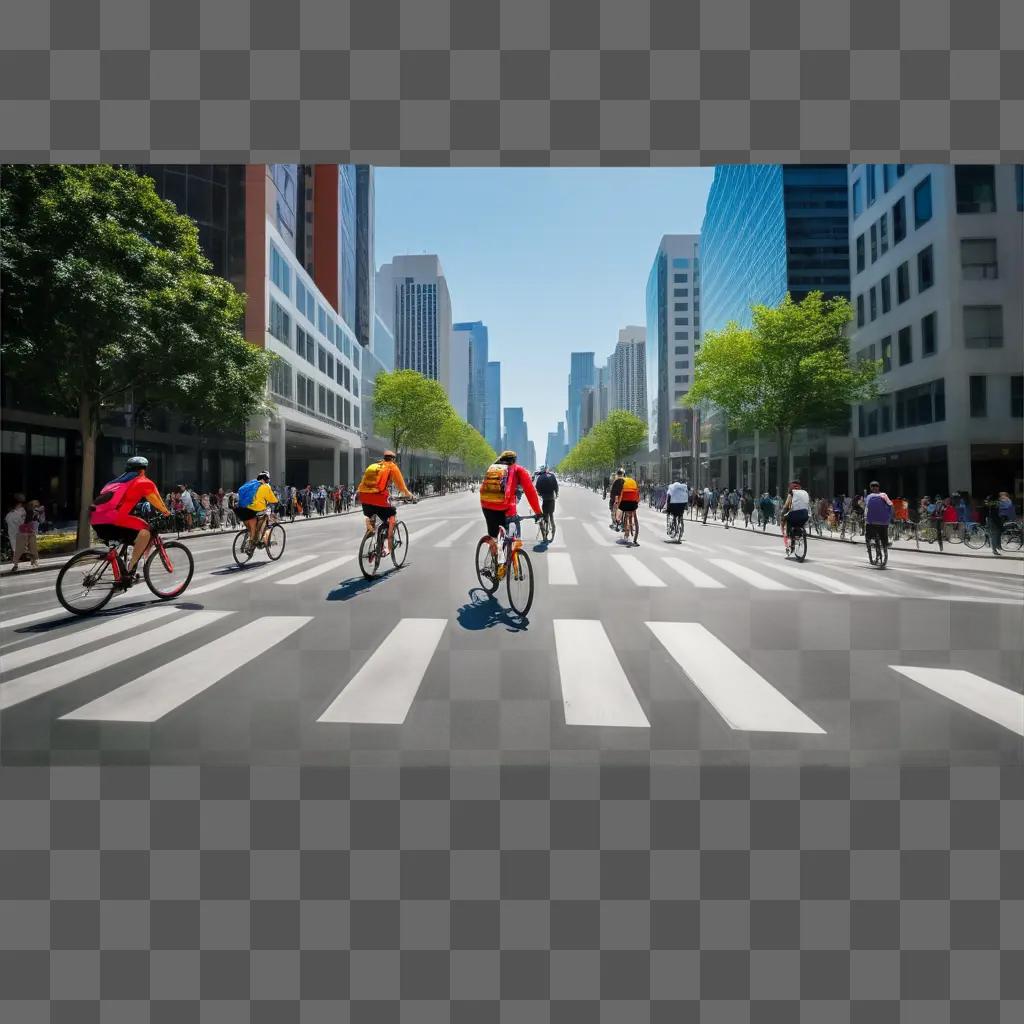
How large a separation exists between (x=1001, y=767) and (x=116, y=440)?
34685 millimetres

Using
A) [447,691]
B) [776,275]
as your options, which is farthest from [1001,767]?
[776,275]

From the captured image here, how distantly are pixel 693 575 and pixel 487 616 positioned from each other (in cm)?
606

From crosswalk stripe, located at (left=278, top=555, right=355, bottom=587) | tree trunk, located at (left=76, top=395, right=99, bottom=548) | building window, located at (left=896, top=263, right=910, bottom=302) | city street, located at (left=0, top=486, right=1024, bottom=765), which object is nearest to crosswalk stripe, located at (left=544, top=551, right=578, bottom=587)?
city street, located at (left=0, top=486, right=1024, bottom=765)

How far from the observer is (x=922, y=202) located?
33.6m

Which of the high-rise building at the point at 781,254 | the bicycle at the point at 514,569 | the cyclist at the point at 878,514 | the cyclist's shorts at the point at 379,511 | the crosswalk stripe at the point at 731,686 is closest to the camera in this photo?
the crosswalk stripe at the point at 731,686

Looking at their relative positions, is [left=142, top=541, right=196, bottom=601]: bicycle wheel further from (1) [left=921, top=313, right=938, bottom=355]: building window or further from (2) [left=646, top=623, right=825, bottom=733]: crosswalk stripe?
(1) [left=921, top=313, right=938, bottom=355]: building window

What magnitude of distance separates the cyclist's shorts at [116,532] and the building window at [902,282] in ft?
124

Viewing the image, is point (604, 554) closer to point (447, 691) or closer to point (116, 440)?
point (447, 691)

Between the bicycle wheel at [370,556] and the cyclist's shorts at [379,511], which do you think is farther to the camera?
the cyclist's shorts at [379,511]

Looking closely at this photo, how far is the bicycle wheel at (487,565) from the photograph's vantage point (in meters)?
9.75

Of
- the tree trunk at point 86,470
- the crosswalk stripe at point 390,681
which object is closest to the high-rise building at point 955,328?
the crosswalk stripe at point 390,681

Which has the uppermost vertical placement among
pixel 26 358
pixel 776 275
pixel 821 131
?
pixel 776 275

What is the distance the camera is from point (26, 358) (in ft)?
54.8

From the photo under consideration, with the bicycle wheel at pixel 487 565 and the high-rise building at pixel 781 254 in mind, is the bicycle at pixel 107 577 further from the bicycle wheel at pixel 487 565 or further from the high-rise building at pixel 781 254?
the high-rise building at pixel 781 254
